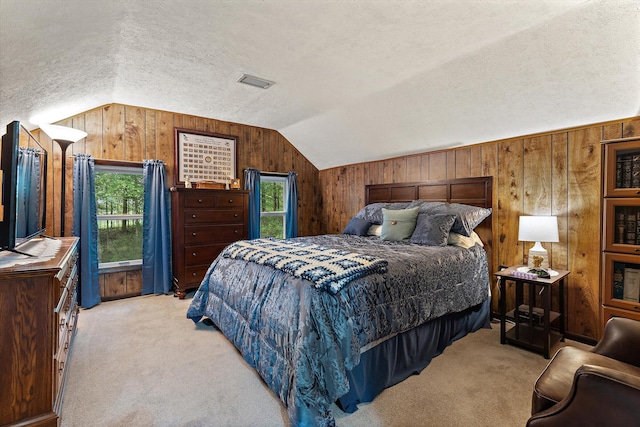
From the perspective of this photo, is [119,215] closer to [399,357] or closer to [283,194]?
[283,194]

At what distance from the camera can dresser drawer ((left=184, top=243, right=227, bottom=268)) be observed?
3785 millimetres

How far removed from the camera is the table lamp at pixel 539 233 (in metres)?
2.54

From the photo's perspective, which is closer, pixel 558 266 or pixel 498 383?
pixel 498 383

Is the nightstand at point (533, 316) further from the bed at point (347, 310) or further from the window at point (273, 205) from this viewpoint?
the window at point (273, 205)

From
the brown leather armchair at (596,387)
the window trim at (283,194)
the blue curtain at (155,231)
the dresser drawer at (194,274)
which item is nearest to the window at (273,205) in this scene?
the window trim at (283,194)

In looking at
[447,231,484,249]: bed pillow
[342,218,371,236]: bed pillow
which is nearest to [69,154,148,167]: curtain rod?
[342,218,371,236]: bed pillow

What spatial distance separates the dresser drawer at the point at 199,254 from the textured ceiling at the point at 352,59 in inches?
72.8

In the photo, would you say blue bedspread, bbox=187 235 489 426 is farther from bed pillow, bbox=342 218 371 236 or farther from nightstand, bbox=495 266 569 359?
bed pillow, bbox=342 218 371 236

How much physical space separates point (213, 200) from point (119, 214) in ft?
4.19

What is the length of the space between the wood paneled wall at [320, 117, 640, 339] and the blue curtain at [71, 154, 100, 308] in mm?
4308

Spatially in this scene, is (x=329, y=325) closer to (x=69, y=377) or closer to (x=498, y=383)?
(x=498, y=383)

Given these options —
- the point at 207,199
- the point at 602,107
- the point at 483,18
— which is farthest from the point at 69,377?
the point at 602,107

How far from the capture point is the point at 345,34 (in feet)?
7.09

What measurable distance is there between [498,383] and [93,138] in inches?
188
